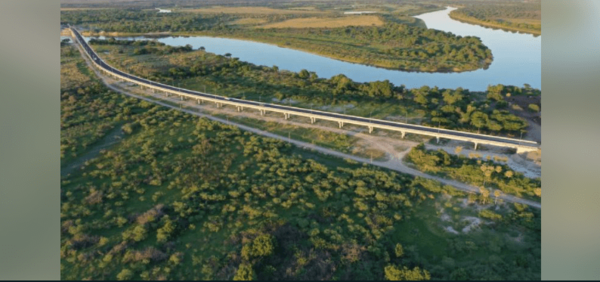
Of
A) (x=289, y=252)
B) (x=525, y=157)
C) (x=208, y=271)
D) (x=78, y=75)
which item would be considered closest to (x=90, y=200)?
(x=208, y=271)

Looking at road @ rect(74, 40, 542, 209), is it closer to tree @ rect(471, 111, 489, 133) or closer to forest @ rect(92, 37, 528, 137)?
forest @ rect(92, 37, 528, 137)

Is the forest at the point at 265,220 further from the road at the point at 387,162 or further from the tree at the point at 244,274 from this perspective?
the road at the point at 387,162

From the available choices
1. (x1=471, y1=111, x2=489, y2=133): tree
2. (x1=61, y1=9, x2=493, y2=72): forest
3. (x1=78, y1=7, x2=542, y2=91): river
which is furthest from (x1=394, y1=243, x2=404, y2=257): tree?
(x1=61, y1=9, x2=493, y2=72): forest

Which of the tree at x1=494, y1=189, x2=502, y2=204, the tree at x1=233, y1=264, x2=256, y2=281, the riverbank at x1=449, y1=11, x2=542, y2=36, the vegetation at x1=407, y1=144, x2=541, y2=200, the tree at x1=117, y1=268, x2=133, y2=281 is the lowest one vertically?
the tree at x1=117, y1=268, x2=133, y2=281

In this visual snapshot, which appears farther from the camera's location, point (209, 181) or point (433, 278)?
point (209, 181)

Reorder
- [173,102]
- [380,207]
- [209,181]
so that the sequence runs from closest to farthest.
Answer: [380,207]
[209,181]
[173,102]

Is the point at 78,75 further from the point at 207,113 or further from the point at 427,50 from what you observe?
the point at 427,50
